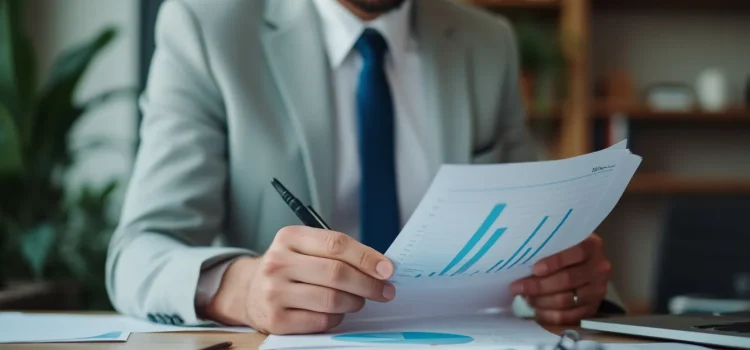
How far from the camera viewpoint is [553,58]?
124 inches

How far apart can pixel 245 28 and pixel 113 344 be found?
590 mm

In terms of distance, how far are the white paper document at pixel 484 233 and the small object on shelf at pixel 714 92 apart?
2.91 metres

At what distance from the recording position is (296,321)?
2.68 feet

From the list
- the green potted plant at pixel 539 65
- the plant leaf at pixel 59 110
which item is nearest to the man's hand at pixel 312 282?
the plant leaf at pixel 59 110

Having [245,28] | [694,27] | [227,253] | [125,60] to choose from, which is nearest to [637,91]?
[694,27]

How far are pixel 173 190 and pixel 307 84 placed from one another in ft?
0.86

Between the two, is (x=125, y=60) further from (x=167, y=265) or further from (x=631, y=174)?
(x=631, y=174)

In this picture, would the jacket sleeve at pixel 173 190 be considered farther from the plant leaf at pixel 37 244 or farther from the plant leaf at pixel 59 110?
the plant leaf at pixel 59 110

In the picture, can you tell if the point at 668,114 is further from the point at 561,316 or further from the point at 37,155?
the point at 561,316

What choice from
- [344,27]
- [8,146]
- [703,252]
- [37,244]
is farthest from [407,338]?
[703,252]

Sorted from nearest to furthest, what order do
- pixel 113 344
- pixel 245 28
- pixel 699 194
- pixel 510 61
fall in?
pixel 113 344 → pixel 245 28 → pixel 510 61 → pixel 699 194

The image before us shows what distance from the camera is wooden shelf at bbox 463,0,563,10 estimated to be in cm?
338

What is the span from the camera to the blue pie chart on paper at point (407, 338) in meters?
0.77

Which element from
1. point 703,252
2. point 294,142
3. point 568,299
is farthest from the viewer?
point 703,252
